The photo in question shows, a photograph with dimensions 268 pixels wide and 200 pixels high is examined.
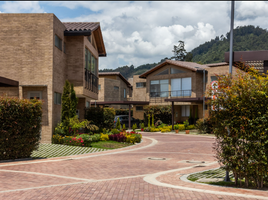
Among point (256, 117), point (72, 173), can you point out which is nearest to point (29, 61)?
point (72, 173)

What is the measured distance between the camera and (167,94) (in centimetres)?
4038

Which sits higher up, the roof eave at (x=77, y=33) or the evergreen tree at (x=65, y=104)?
the roof eave at (x=77, y=33)

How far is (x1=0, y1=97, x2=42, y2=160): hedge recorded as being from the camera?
1176cm

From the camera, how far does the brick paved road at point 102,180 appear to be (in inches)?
271

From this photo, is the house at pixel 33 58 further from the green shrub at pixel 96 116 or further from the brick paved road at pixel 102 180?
the brick paved road at pixel 102 180

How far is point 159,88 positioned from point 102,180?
109 feet

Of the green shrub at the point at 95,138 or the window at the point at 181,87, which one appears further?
the window at the point at 181,87

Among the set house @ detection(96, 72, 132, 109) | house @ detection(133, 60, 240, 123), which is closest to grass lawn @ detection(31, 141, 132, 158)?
house @ detection(133, 60, 240, 123)

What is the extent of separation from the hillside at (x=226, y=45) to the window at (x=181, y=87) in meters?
37.3

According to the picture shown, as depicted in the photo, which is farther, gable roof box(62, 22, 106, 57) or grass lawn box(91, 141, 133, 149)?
gable roof box(62, 22, 106, 57)

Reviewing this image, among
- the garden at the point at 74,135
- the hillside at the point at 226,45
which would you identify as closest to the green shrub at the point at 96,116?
the garden at the point at 74,135

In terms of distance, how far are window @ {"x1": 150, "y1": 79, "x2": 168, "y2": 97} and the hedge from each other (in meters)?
29.1

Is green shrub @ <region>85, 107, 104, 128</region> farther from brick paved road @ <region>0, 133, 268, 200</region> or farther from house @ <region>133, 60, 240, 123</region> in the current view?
house @ <region>133, 60, 240, 123</region>

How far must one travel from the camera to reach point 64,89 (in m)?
18.7
